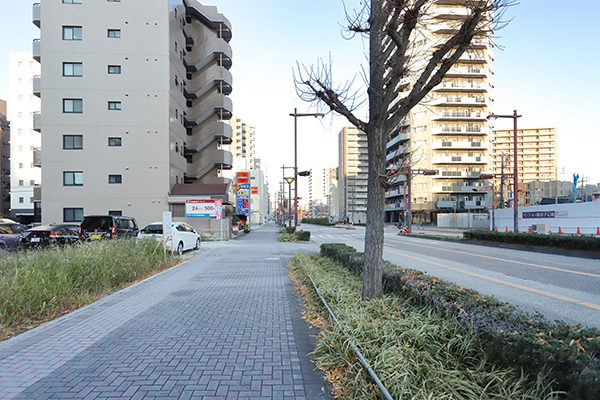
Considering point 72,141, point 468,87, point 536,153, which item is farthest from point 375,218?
point 536,153

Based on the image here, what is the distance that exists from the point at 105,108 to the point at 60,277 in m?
26.9

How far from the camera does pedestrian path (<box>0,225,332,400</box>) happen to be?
12.2 feet

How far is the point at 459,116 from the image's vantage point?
67625mm

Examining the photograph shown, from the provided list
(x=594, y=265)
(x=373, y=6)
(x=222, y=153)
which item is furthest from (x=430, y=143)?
(x=373, y=6)

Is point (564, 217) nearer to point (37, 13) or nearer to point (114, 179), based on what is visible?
point (114, 179)

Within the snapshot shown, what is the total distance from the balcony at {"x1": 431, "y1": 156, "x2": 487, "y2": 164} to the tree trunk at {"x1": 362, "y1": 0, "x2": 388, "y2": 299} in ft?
218

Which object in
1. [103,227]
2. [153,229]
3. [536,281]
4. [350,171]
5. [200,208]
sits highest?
[350,171]

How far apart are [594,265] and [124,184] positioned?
3071 cm

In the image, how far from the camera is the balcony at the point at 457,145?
2645 inches

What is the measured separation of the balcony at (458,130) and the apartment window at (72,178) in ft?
192

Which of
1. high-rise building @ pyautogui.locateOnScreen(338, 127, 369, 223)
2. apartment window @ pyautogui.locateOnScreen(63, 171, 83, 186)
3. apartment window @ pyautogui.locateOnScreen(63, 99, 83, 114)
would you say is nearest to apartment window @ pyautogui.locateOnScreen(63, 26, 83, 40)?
apartment window @ pyautogui.locateOnScreen(63, 99, 83, 114)

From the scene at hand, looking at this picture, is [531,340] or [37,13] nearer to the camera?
[531,340]

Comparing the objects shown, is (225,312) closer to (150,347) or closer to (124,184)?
(150,347)

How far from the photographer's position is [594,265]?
12.7 metres
